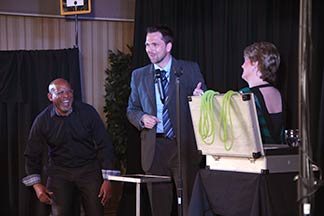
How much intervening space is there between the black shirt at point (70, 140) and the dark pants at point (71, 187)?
0.06m

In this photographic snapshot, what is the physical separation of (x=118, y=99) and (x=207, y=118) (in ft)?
9.96

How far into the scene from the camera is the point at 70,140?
4.96 meters

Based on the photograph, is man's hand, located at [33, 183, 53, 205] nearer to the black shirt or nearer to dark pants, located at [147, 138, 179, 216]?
the black shirt

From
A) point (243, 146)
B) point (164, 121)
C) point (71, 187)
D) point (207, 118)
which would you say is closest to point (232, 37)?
point (164, 121)

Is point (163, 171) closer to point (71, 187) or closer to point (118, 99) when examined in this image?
point (71, 187)

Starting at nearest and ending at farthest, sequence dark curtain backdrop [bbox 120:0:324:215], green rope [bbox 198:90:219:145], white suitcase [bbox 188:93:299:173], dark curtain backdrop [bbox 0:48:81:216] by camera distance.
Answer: white suitcase [bbox 188:93:299:173] → green rope [bbox 198:90:219:145] → dark curtain backdrop [bbox 120:0:324:215] → dark curtain backdrop [bbox 0:48:81:216]

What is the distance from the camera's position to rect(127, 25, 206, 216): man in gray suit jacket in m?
4.52

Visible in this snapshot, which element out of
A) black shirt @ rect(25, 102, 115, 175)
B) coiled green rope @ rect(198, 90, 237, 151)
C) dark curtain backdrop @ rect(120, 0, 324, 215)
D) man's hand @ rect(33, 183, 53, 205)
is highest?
dark curtain backdrop @ rect(120, 0, 324, 215)

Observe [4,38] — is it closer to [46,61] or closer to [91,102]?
[46,61]

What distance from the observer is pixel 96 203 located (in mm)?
4945

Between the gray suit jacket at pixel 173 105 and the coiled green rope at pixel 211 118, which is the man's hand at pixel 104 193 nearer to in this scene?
the gray suit jacket at pixel 173 105

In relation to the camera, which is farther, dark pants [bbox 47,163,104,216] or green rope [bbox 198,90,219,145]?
dark pants [bbox 47,163,104,216]

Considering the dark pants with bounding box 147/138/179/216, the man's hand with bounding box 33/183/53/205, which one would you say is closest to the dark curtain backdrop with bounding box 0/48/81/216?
the man's hand with bounding box 33/183/53/205

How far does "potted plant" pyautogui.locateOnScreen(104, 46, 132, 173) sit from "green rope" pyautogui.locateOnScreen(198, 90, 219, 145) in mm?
2868
